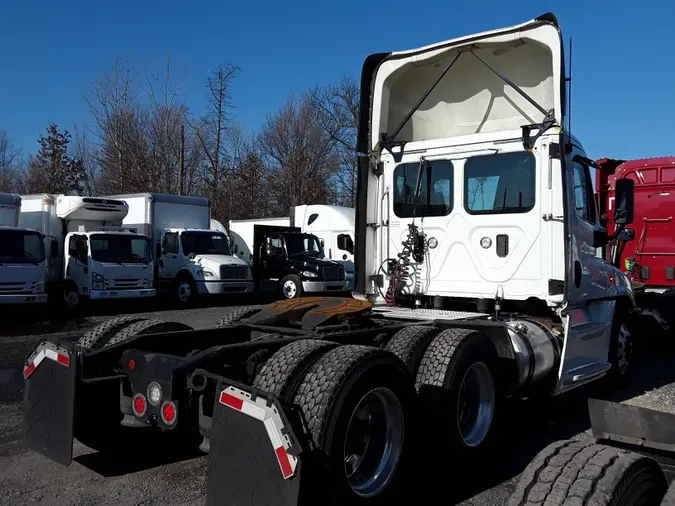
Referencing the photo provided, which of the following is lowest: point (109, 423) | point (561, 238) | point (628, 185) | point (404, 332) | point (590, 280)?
point (109, 423)

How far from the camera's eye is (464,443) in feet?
16.2

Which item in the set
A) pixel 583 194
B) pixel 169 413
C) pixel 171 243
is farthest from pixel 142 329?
pixel 171 243

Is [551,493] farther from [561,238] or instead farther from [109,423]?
[561,238]

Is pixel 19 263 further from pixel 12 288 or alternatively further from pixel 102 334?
pixel 102 334

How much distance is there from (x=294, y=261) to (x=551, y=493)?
736 inches

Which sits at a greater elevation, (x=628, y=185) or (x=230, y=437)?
(x=628, y=185)

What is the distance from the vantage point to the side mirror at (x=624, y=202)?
22.6 feet

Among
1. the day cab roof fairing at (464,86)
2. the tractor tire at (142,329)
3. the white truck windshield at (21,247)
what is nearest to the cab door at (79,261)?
the white truck windshield at (21,247)

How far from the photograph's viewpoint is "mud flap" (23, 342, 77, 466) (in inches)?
160

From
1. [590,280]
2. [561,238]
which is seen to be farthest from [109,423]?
[590,280]

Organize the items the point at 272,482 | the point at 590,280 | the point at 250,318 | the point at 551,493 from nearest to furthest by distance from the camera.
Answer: the point at 551,493 → the point at 272,482 → the point at 250,318 → the point at 590,280

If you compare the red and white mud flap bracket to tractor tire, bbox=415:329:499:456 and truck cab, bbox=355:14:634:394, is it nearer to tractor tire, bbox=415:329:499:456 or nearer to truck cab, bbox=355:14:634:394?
tractor tire, bbox=415:329:499:456

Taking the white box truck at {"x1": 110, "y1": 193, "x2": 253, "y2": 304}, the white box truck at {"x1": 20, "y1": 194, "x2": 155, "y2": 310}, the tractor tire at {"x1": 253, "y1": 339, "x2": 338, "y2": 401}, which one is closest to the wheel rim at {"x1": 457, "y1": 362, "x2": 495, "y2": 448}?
the tractor tire at {"x1": 253, "y1": 339, "x2": 338, "y2": 401}

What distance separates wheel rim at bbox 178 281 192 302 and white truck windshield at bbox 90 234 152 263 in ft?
5.93
